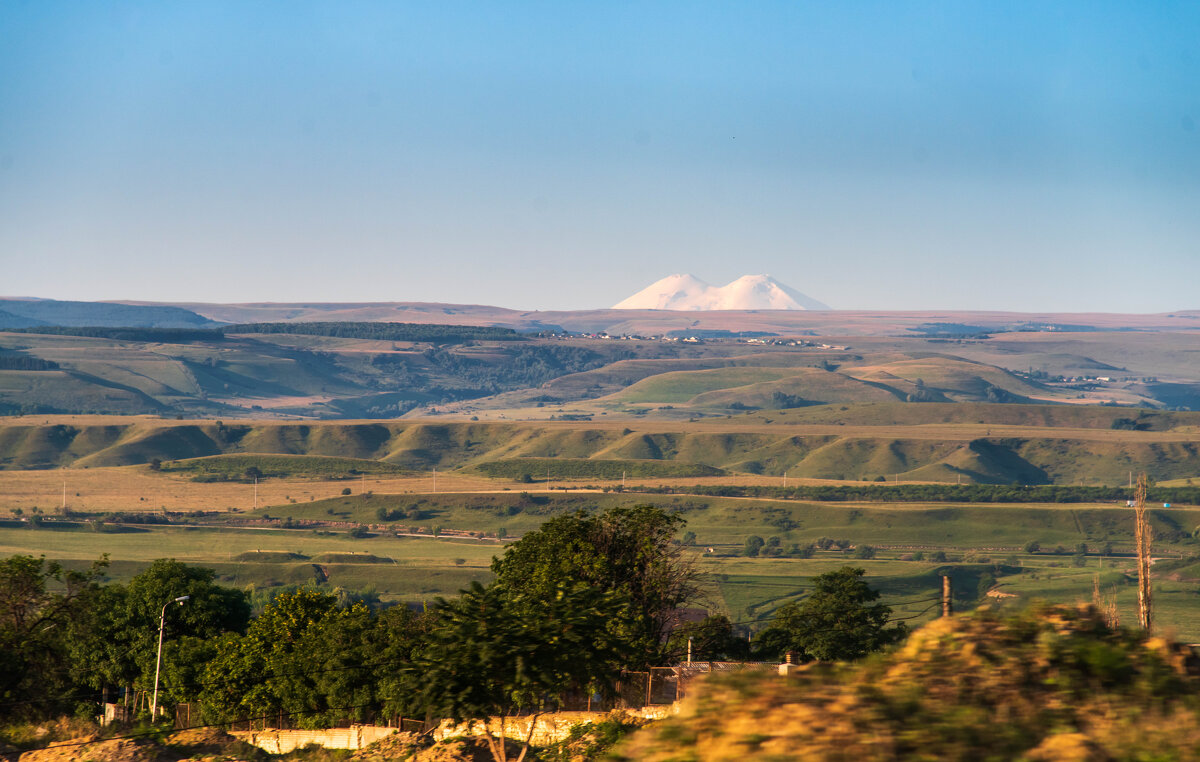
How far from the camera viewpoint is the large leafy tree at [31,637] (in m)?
58.0

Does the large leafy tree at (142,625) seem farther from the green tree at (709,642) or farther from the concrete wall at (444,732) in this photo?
the green tree at (709,642)

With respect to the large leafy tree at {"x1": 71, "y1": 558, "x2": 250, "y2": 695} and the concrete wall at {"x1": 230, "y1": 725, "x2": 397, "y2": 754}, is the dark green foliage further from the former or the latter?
the large leafy tree at {"x1": 71, "y1": 558, "x2": 250, "y2": 695}

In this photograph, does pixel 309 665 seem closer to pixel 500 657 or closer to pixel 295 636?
pixel 295 636

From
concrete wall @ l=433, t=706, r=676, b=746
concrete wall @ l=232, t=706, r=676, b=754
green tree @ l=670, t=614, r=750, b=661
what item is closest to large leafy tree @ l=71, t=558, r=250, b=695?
concrete wall @ l=232, t=706, r=676, b=754

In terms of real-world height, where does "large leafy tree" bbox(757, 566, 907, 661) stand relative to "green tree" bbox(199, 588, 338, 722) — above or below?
below

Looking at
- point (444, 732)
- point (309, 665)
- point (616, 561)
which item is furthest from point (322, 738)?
point (616, 561)

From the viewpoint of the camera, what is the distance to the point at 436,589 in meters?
190

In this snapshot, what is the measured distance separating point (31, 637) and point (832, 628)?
49.7 m

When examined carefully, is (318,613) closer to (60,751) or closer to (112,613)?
(112,613)

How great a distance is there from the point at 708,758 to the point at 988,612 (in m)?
6.04

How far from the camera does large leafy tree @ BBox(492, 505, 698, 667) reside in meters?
65.1

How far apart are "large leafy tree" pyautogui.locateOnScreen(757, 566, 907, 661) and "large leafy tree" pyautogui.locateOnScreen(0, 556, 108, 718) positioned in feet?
144

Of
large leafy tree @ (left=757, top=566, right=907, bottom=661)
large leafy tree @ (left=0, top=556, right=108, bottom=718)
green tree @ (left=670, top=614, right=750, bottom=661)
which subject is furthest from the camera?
large leafy tree @ (left=757, top=566, right=907, bottom=661)

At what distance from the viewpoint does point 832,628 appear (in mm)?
82875
